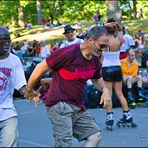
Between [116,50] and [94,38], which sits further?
[116,50]

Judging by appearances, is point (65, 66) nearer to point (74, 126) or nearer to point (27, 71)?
point (74, 126)

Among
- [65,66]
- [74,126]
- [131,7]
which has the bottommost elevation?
[131,7]

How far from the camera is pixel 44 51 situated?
856 inches

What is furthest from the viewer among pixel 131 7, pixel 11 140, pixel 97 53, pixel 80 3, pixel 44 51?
pixel 131 7

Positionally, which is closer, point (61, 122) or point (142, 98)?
point (61, 122)

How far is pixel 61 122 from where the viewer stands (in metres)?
4.92

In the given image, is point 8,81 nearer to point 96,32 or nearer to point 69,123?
point 69,123

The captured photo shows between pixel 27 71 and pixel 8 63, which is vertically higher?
pixel 8 63

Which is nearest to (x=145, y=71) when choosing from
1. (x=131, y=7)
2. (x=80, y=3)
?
(x=80, y=3)

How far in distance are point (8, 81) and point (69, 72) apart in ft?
1.95

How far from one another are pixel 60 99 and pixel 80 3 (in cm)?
4520

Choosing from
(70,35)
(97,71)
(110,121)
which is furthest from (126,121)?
(97,71)

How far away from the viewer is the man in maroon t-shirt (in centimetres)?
486

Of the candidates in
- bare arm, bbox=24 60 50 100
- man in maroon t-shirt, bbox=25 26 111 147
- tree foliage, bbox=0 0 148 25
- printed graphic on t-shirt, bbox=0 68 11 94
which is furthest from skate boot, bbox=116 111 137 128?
tree foliage, bbox=0 0 148 25
